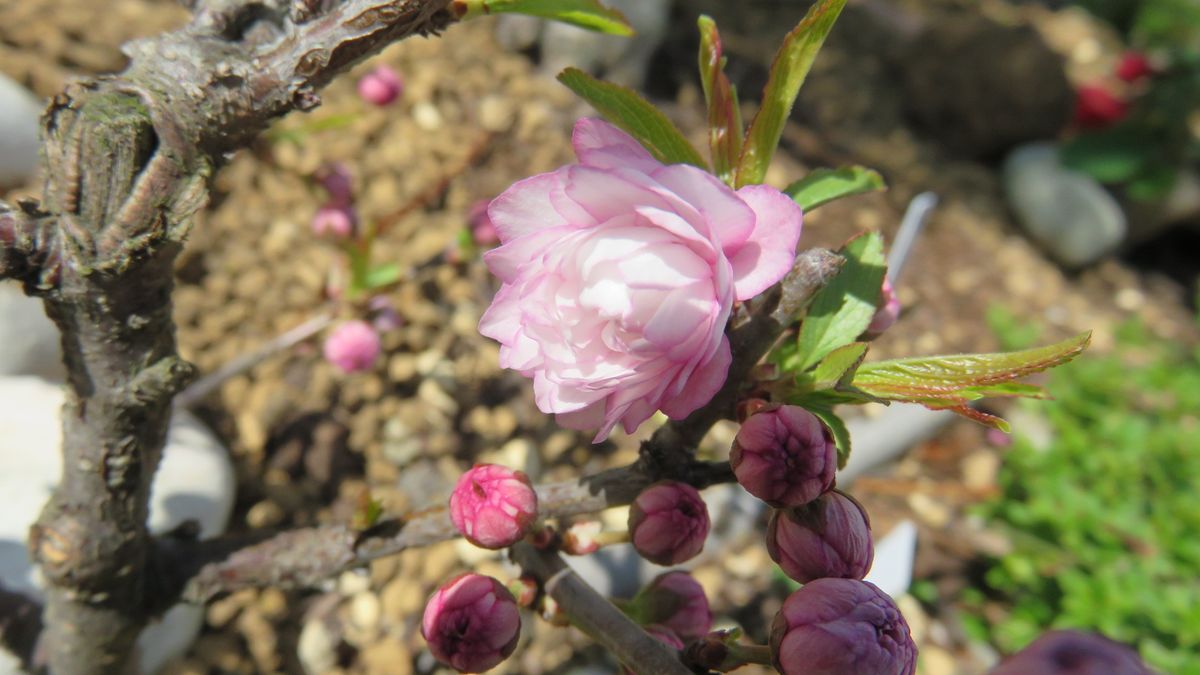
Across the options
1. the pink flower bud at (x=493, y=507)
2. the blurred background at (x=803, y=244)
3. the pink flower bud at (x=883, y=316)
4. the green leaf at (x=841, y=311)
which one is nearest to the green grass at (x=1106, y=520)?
the blurred background at (x=803, y=244)

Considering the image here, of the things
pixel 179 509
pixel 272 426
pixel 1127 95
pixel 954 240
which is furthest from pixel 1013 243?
pixel 179 509

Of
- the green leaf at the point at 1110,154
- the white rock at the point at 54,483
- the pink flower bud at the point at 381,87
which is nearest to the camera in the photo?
the white rock at the point at 54,483

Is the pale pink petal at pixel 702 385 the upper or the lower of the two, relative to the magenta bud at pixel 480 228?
upper

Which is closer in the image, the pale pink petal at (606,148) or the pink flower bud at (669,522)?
the pale pink petal at (606,148)

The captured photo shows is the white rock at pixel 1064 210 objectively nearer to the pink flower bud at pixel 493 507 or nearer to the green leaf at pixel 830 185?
the green leaf at pixel 830 185

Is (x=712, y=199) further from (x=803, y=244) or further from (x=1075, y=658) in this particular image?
(x=803, y=244)

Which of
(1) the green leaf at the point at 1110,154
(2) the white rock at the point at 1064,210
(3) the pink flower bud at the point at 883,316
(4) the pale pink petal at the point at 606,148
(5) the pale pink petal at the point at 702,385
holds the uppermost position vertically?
(4) the pale pink petal at the point at 606,148

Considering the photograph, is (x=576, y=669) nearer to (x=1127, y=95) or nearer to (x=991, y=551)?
(x=991, y=551)
